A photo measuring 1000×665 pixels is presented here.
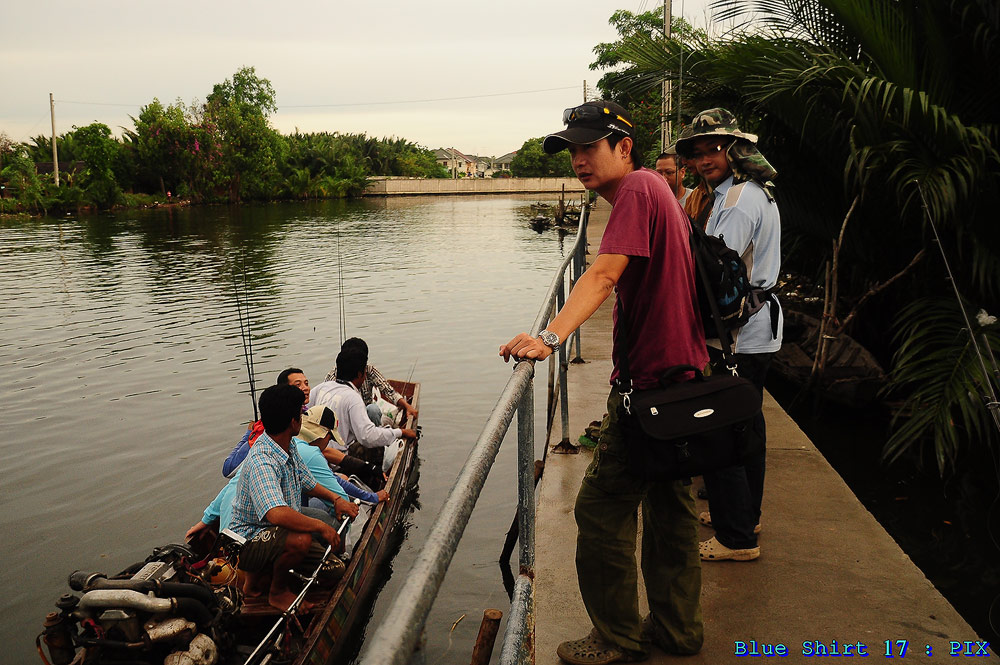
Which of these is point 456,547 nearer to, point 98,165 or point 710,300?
point 710,300

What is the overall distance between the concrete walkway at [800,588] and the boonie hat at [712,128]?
1.84m

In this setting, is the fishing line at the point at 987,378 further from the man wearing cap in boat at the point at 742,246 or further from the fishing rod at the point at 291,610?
the fishing rod at the point at 291,610

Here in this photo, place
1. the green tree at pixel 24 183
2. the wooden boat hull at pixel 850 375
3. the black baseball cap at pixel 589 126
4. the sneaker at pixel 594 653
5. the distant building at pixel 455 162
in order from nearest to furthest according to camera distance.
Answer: the black baseball cap at pixel 589 126, the sneaker at pixel 594 653, the wooden boat hull at pixel 850 375, the green tree at pixel 24 183, the distant building at pixel 455 162

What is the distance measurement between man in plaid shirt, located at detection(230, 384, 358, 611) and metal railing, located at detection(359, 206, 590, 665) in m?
1.99

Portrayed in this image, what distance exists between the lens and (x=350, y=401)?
6707 millimetres

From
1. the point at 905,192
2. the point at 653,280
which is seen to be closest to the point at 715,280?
the point at 653,280

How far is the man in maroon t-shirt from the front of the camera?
2.40 m

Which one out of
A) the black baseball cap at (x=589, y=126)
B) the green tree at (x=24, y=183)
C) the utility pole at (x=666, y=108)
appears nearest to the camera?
the black baseball cap at (x=589, y=126)

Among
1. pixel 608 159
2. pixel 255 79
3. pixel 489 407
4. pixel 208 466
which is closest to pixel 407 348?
pixel 489 407

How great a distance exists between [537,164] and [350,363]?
3506 inches

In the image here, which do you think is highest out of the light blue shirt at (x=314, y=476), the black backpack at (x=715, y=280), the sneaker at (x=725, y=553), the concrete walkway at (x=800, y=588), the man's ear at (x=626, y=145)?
the man's ear at (x=626, y=145)

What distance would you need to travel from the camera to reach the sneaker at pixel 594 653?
2.73m

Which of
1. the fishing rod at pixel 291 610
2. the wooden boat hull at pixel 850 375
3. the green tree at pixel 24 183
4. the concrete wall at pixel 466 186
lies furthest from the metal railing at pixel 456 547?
the concrete wall at pixel 466 186

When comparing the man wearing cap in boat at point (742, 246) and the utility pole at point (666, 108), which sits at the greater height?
the utility pole at point (666, 108)
